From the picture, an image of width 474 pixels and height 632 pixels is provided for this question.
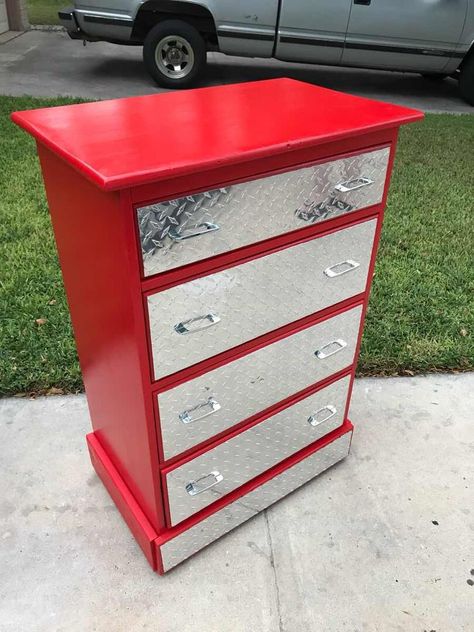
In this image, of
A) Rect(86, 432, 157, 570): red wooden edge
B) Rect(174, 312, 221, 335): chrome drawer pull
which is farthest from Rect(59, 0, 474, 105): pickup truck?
Rect(174, 312, 221, 335): chrome drawer pull

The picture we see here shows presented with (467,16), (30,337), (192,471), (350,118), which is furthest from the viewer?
(467,16)

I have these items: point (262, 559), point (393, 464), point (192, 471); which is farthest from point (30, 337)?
point (393, 464)

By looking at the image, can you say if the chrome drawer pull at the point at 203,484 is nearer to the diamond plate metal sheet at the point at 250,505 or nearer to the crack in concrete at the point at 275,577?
the diamond plate metal sheet at the point at 250,505

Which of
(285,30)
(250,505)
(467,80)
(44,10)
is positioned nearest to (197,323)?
(250,505)

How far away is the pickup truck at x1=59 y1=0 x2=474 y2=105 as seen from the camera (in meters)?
5.84

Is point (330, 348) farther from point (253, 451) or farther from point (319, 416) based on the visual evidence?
point (253, 451)

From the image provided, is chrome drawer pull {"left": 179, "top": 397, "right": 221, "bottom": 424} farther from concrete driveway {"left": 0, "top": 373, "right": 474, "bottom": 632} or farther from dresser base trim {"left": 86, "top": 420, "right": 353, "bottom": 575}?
concrete driveway {"left": 0, "top": 373, "right": 474, "bottom": 632}

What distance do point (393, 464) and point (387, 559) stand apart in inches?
16.6

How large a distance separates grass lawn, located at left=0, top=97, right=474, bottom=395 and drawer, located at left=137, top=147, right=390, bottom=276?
1.29 meters

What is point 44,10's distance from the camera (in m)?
12.5

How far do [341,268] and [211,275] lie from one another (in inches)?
19.2

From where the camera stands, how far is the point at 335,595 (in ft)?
5.42

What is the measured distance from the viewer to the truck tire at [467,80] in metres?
6.69

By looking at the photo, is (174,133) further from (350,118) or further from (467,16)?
(467,16)
